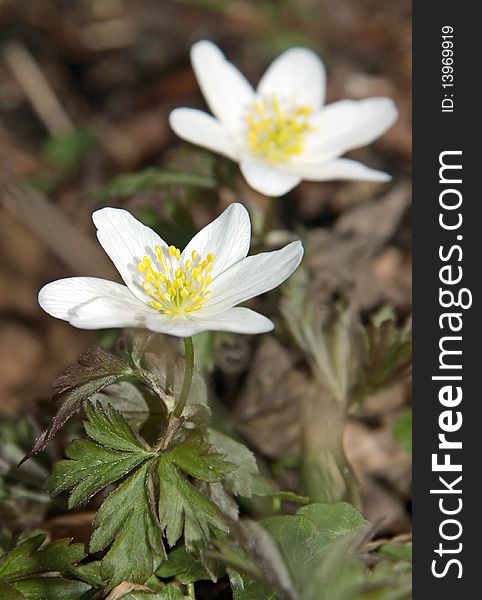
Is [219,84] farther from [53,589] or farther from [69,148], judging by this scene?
[53,589]

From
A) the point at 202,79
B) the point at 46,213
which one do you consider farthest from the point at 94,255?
the point at 202,79

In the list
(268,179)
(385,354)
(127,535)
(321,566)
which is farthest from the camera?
(268,179)

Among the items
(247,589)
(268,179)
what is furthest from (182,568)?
(268,179)

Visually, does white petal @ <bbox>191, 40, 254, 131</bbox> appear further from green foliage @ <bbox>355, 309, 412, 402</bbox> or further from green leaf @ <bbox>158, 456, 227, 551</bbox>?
green leaf @ <bbox>158, 456, 227, 551</bbox>

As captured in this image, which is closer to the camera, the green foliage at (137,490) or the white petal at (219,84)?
the green foliage at (137,490)

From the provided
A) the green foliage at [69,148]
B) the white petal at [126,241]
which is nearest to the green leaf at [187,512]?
the white petal at [126,241]

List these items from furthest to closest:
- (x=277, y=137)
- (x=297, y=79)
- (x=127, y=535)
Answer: (x=297, y=79), (x=277, y=137), (x=127, y=535)

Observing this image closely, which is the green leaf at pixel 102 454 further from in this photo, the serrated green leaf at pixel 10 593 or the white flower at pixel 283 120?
the white flower at pixel 283 120
